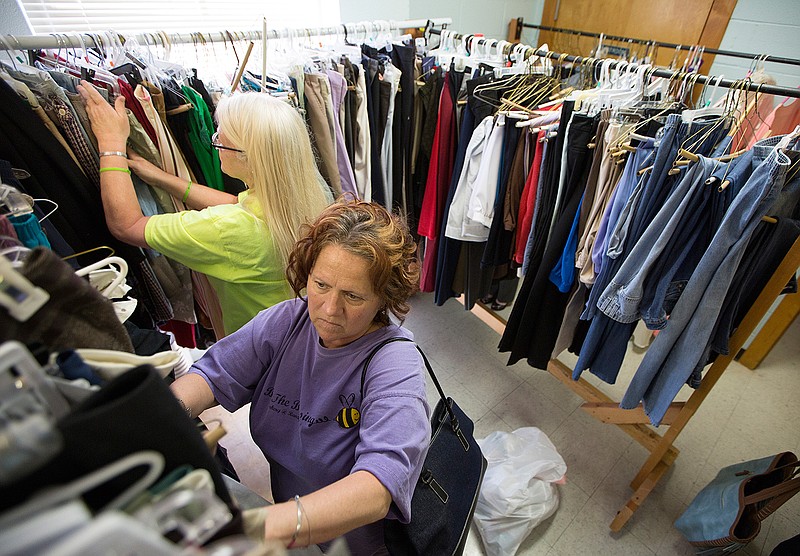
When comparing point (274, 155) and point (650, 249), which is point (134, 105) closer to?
point (274, 155)

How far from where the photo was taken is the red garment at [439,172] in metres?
1.81

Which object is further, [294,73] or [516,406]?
[516,406]

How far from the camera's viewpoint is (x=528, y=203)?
1.57m

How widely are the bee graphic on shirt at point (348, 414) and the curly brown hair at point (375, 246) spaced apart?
0.63ft

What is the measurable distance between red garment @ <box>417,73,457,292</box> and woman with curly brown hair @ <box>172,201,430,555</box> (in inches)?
41.2

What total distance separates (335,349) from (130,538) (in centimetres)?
66

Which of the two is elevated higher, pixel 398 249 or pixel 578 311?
pixel 398 249

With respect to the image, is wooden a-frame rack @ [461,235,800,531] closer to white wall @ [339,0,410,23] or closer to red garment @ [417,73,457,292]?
red garment @ [417,73,457,292]

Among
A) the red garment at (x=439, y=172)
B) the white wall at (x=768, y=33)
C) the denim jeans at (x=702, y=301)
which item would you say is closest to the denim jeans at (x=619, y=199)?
the denim jeans at (x=702, y=301)

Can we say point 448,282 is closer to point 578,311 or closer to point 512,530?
point 578,311

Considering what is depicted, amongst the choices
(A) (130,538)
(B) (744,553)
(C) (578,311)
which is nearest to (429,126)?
(C) (578,311)

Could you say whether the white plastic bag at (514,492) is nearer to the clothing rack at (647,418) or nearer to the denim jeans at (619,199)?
the clothing rack at (647,418)

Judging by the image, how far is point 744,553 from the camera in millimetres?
1554

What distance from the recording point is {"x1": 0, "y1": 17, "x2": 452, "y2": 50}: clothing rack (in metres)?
1.08
